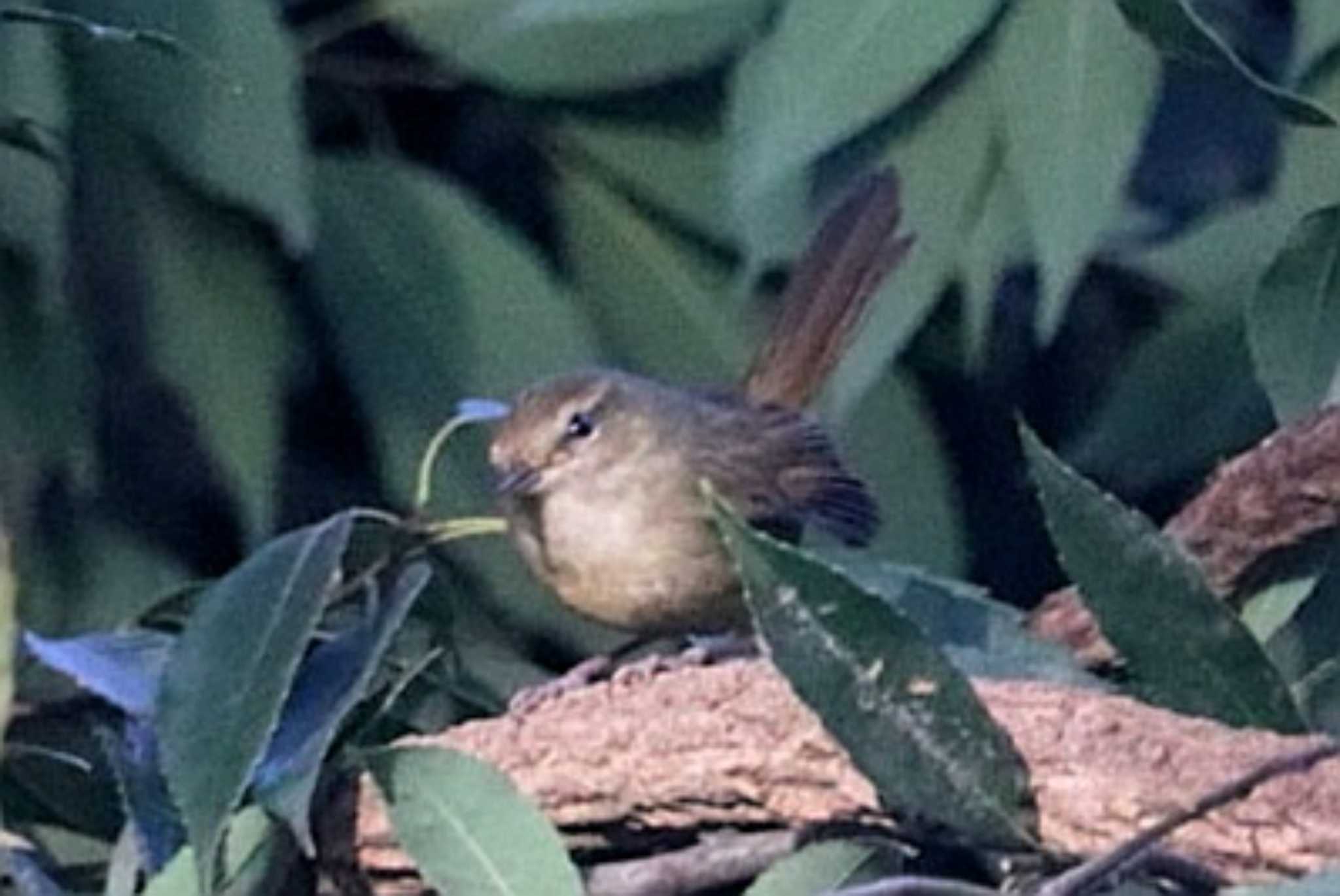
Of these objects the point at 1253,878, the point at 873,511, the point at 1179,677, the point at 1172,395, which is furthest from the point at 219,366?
the point at 1253,878

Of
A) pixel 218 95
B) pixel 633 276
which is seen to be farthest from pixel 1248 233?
pixel 218 95

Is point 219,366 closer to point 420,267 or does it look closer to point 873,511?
point 420,267

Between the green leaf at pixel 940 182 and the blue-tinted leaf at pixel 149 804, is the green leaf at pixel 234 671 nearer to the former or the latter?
the blue-tinted leaf at pixel 149 804

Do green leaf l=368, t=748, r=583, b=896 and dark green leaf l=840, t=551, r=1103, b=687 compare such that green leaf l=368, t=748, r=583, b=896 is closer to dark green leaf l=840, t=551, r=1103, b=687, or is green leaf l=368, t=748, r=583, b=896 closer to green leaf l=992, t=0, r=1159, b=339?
dark green leaf l=840, t=551, r=1103, b=687

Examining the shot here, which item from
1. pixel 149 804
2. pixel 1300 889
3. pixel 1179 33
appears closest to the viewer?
pixel 1300 889

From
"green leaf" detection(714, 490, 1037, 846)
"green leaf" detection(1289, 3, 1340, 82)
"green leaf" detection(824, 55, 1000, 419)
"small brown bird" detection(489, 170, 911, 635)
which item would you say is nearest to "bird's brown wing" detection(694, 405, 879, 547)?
"small brown bird" detection(489, 170, 911, 635)

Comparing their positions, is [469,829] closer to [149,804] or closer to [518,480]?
[149,804]

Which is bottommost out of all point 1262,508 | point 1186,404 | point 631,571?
point 631,571
